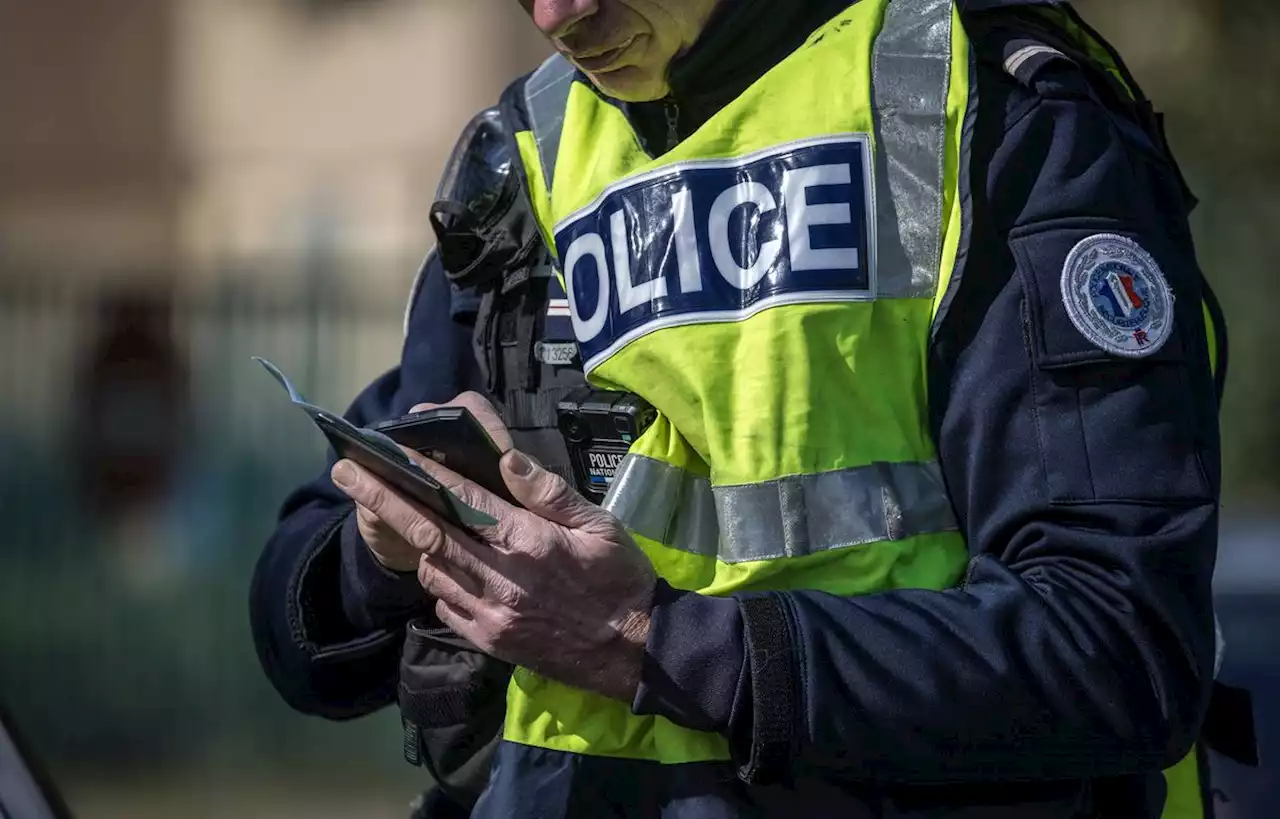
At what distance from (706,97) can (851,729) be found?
0.78m

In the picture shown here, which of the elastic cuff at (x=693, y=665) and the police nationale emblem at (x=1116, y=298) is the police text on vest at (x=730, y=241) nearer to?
the police nationale emblem at (x=1116, y=298)

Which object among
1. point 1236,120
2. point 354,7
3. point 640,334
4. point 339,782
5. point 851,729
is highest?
point 354,7

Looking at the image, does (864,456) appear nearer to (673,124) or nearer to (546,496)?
(546,496)

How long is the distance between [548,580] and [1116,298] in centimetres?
64

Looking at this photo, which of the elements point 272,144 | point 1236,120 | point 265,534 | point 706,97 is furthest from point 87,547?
point 706,97

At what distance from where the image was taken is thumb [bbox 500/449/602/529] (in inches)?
68.6

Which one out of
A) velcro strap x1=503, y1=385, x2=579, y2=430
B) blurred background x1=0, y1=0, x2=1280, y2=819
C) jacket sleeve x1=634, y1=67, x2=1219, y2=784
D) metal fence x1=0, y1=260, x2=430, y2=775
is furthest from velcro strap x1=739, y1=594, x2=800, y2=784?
metal fence x1=0, y1=260, x2=430, y2=775

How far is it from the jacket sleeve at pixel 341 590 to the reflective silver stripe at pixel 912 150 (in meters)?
0.70

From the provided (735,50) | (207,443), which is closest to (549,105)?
(735,50)

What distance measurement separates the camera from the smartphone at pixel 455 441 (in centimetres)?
175

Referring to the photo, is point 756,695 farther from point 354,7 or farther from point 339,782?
point 354,7

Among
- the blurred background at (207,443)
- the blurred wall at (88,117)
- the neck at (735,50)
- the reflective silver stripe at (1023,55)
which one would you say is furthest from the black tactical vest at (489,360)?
the blurred wall at (88,117)

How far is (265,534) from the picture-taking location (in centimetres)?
816

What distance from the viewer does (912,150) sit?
1.85 meters
